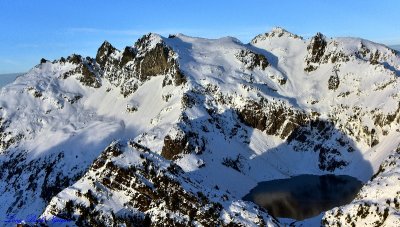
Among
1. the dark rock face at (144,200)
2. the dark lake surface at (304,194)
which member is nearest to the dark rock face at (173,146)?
the dark lake surface at (304,194)

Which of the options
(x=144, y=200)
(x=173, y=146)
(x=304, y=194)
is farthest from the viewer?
(x=173, y=146)

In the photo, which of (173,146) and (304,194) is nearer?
(304,194)

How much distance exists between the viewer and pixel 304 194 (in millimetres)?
164250

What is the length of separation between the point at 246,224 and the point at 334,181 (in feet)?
404

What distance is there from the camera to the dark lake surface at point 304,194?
145250 millimetres

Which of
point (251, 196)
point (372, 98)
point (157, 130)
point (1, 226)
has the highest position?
point (372, 98)

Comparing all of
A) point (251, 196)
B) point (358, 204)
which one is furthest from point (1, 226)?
point (358, 204)

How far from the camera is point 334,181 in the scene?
18025 centimetres

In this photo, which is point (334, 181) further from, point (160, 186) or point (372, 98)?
point (160, 186)

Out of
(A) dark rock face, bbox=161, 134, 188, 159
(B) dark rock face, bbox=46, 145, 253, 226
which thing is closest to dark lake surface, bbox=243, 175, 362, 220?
(A) dark rock face, bbox=161, 134, 188, 159

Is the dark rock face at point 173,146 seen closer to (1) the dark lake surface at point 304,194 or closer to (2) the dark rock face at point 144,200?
(1) the dark lake surface at point 304,194

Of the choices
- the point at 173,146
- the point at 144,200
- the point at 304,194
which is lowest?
the point at 304,194

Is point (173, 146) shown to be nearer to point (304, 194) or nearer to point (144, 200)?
point (304, 194)

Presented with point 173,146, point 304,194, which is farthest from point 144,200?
point 304,194
